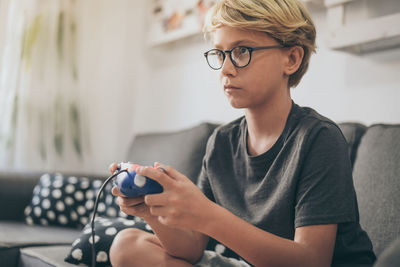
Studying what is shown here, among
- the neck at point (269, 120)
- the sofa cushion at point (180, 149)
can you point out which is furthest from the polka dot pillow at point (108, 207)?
the neck at point (269, 120)

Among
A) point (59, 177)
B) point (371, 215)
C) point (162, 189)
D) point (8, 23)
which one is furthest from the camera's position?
point (8, 23)

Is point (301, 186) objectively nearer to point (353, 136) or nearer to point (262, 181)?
point (262, 181)

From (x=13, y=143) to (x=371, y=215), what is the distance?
2.05 meters

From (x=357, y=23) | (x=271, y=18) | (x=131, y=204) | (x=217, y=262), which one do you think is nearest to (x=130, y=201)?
(x=131, y=204)

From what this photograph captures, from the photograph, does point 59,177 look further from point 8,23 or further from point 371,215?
point 371,215

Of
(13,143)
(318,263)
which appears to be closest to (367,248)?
(318,263)

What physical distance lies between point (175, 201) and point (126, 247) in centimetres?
33

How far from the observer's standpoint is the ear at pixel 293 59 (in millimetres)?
1181

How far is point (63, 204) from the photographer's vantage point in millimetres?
2047

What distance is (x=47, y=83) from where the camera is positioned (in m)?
2.75

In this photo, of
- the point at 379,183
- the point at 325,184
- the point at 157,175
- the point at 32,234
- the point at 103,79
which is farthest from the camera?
the point at 103,79

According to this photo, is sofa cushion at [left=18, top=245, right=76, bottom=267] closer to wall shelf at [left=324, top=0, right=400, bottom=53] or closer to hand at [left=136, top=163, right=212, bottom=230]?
hand at [left=136, top=163, right=212, bottom=230]

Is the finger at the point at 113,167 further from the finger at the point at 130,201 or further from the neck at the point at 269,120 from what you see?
the neck at the point at 269,120

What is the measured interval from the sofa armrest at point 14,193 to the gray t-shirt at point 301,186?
128 cm
